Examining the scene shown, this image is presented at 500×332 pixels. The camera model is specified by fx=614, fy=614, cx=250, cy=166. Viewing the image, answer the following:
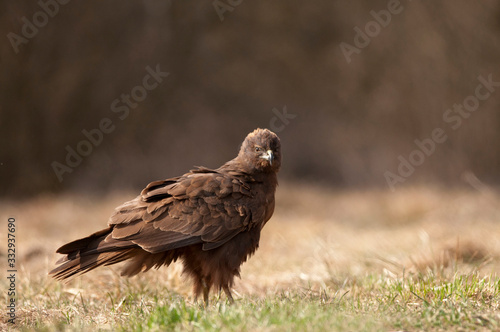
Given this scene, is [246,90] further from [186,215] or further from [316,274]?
[186,215]

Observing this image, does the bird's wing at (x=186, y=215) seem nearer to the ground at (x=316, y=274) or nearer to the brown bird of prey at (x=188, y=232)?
the brown bird of prey at (x=188, y=232)

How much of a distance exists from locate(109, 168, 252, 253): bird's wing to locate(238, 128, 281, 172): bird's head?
26 cm

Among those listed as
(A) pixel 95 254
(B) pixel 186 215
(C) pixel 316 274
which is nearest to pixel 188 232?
(B) pixel 186 215

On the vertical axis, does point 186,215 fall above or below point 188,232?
above

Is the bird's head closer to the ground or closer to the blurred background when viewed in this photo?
the ground

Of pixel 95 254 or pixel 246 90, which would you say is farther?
pixel 246 90

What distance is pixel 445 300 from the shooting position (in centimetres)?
353

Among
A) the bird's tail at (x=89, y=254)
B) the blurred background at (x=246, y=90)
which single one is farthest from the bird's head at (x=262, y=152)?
the blurred background at (x=246, y=90)

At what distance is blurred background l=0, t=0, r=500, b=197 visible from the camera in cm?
1050

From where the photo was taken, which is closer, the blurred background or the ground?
the ground

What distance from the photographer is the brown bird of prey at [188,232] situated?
394 cm

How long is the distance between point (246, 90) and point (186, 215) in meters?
7.80

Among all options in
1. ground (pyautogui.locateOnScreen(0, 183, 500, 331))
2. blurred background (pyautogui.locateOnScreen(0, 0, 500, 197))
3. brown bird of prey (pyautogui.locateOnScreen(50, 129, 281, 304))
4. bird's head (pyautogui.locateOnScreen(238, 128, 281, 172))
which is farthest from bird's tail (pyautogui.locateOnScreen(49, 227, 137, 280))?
blurred background (pyautogui.locateOnScreen(0, 0, 500, 197))

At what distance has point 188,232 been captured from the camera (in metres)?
3.98
